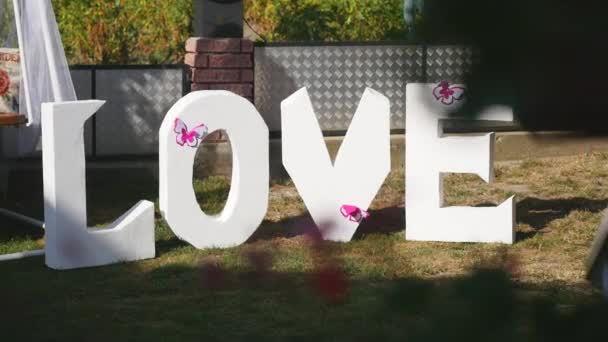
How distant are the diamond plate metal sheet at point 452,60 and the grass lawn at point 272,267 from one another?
13.6 inches

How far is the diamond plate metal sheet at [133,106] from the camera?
873 cm

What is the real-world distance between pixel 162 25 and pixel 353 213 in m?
4.37

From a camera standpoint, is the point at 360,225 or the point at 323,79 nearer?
the point at 360,225

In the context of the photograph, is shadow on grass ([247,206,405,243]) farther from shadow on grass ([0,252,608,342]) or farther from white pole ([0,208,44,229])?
white pole ([0,208,44,229])

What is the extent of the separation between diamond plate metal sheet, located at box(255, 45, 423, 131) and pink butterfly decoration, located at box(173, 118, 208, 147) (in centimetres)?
286

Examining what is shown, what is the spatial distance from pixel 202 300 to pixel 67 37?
5.54 metres

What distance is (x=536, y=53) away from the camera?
96 centimetres

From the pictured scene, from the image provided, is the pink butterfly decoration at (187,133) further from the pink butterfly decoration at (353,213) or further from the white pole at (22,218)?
the white pole at (22,218)

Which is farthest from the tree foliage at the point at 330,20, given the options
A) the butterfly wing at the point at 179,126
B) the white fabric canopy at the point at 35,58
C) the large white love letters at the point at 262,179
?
the butterfly wing at the point at 179,126

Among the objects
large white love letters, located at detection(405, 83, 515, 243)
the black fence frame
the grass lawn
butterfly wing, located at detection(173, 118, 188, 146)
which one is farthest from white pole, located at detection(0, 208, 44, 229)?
large white love letters, located at detection(405, 83, 515, 243)

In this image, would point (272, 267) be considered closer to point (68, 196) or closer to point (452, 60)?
point (452, 60)

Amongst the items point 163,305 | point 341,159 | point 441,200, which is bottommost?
point 163,305

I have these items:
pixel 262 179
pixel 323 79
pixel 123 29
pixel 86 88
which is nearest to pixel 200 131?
pixel 262 179

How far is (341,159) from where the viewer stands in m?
6.77
